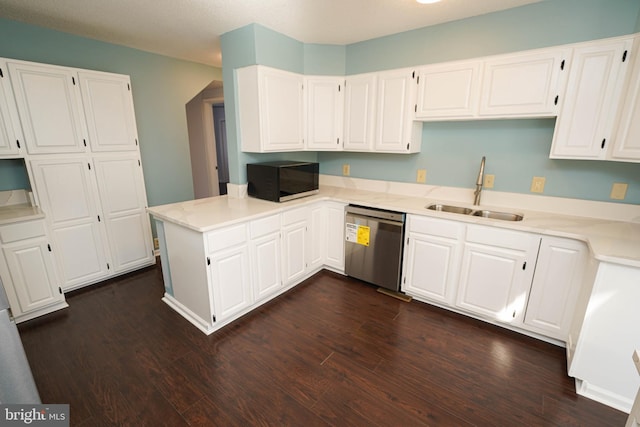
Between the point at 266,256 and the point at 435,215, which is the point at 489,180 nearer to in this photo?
the point at 435,215

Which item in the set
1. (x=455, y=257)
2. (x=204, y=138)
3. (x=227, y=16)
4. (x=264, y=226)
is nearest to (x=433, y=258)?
(x=455, y=257)

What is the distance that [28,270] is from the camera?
92.0 inches

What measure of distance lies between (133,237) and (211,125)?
2862mm

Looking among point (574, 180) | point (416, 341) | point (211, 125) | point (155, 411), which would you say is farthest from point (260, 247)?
point (211, 125)

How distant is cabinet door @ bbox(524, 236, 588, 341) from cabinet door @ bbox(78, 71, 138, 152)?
3.91 m

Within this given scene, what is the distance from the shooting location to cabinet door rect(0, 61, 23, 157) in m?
2.26

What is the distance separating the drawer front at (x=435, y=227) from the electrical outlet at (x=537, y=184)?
2.47ft

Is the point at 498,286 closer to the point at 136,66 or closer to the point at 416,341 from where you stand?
the point at 416,341

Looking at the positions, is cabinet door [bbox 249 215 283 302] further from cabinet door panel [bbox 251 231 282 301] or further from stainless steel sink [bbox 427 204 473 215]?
stainless steel sink [bbox 427 204 473 215]

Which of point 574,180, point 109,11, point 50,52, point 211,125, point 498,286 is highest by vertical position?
point 109,11

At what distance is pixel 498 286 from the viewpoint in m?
2.26

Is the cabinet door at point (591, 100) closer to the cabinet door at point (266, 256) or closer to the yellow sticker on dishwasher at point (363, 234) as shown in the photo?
the yellow sticker on dishwasher at point (363, 234)

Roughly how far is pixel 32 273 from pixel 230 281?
167 cm

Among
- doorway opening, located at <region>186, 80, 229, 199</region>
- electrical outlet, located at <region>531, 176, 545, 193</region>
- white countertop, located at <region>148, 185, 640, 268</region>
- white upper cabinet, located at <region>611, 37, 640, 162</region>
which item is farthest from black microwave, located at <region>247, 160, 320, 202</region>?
doorway opening, located at <region>186, 80, 229, 199</region>
